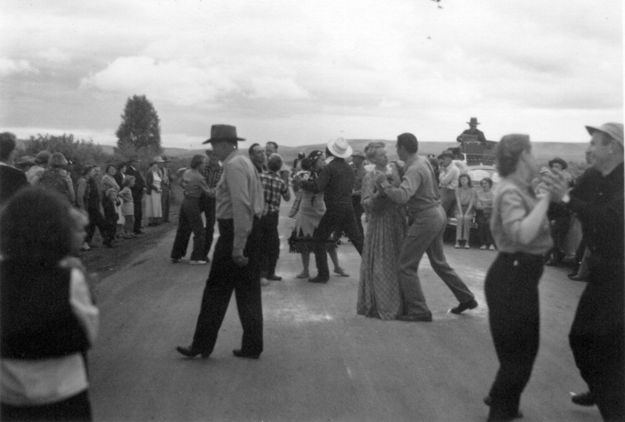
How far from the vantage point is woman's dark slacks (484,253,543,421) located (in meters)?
5.41

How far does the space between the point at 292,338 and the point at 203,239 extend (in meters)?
6.74

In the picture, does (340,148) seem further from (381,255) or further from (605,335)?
(605,335)

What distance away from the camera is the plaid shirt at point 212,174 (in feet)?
49.6

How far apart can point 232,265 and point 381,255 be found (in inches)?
101

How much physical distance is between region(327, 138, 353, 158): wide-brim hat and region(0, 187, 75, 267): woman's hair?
8.76 meters

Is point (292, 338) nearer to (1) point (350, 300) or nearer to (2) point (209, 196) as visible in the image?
(1) point (350, 300)

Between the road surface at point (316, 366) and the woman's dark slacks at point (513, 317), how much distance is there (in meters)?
0.43

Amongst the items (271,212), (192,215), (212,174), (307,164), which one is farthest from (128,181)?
(271,212)

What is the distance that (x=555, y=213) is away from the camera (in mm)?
5688

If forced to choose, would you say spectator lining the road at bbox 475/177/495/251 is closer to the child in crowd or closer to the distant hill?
the distant hill

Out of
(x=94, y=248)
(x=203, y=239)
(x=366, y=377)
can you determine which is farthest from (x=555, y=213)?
(x=94, y=248)

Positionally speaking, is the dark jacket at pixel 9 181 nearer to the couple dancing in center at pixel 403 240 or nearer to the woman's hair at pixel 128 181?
the couple dancing in center at pixel 403 240

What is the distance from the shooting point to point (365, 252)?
9711 millimetres

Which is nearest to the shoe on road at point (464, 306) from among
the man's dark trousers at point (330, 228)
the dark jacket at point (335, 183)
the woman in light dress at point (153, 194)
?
the man's dark trousers at point (330, 228)
